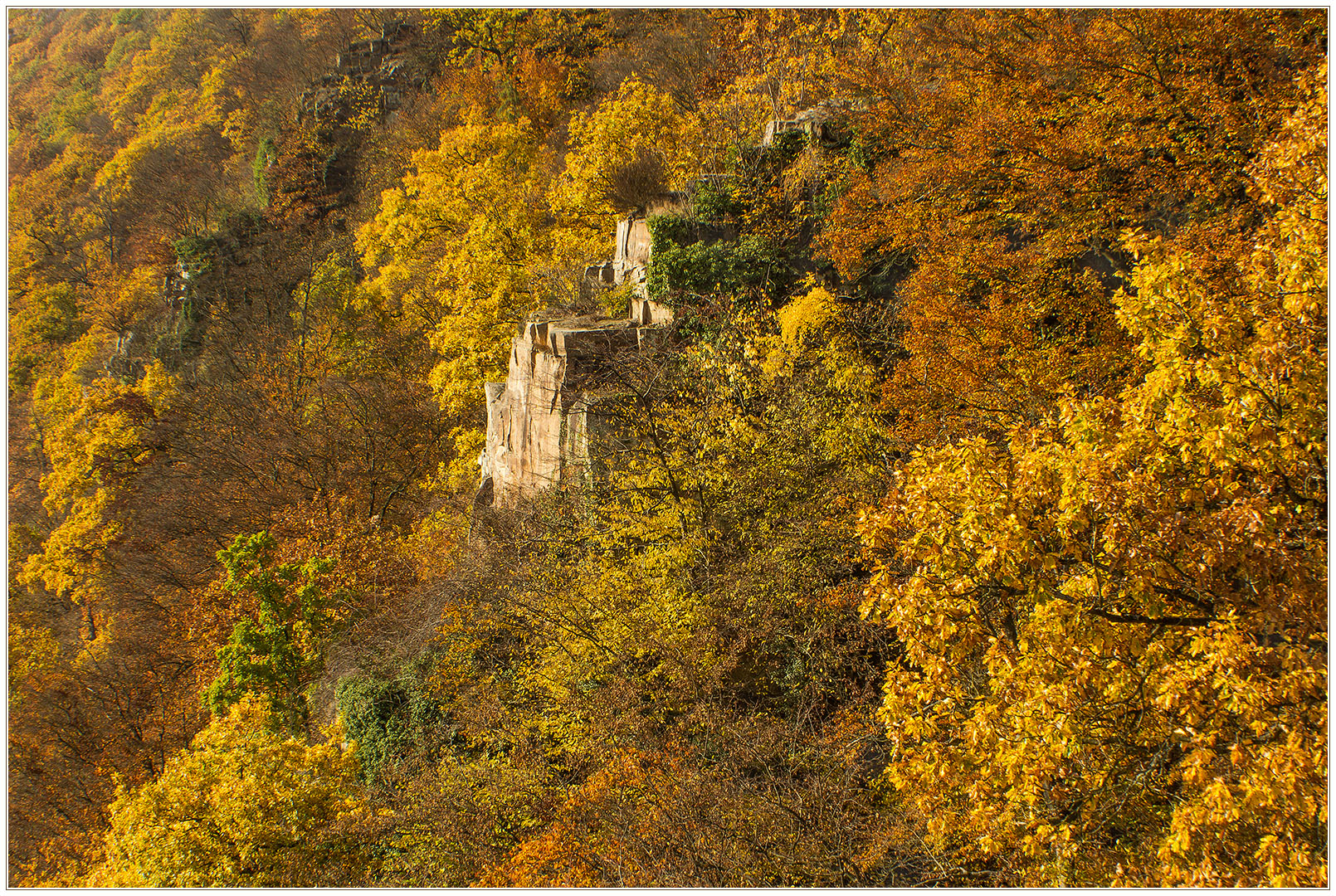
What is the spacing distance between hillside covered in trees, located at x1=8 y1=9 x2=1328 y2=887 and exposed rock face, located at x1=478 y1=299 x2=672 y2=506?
0.99m

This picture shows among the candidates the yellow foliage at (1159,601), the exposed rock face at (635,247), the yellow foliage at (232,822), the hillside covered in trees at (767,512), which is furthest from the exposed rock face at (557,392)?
the yellow foliage at (1159,601)

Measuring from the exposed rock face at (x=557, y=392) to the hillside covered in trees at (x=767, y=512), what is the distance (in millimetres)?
995

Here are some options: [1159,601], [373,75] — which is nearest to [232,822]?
[1159,601]

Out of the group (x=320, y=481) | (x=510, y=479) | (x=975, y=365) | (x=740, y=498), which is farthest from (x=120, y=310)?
(x=975, y=365)

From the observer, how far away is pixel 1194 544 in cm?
693

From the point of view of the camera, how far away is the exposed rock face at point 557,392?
62.1 ft

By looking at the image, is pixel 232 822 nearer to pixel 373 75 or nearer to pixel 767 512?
pixel 767 512

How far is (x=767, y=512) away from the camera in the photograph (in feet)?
51.8

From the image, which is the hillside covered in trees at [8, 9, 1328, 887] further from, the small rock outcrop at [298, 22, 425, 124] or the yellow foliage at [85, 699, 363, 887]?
the small rock outcrop at [298, 22, 425, 124]

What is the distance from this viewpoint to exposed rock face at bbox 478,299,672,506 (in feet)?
62.1

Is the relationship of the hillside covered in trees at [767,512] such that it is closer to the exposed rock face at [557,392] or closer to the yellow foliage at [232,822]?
the yellow foliage at [232,822]

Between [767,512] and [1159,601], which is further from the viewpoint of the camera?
[767,512]

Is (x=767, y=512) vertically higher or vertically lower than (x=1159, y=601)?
higher

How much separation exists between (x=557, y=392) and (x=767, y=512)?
694cm
